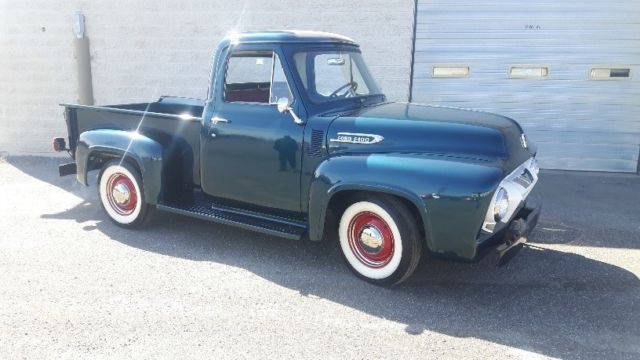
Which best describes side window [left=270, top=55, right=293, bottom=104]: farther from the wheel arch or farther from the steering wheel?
the wheel arch

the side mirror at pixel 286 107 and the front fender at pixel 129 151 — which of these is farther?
the front fender at pixel 129 151

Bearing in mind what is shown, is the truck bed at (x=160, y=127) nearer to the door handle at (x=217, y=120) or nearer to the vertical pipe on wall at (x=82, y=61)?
the door handle at (x=217, y=120)

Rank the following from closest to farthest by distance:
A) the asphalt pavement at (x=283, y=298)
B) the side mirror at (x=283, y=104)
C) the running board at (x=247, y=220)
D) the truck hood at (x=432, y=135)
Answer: the asphalt pavement at (x=283, y=298), the truck hood at (x=432, y=135), the side mirror at (x=283, y=104), the running board at (x=247, y=220)

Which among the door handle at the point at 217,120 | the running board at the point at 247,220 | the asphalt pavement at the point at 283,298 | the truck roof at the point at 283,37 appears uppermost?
the truck roof at the point at 283,37

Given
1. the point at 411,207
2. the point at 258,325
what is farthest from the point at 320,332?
the point at 411,207

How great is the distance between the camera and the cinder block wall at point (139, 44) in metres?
8.71

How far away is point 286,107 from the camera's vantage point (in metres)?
4.44

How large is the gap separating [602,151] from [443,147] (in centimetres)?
591

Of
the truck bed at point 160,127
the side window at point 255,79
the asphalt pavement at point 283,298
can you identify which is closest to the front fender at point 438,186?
the asphalt pavement at point 283,298

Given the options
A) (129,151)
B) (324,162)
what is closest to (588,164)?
(324,162)

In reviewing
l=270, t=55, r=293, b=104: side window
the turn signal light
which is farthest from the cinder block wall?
l=270, t=55, r=293, b=104: side window

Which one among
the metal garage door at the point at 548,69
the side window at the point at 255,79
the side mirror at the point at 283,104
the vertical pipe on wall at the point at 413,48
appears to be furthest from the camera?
the vertical pipe on wall at the point at 413,48

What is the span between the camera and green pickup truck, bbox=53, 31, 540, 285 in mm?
3861

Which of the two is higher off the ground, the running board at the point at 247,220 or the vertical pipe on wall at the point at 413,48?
the vertical pipe on wall at the point at 413,48
